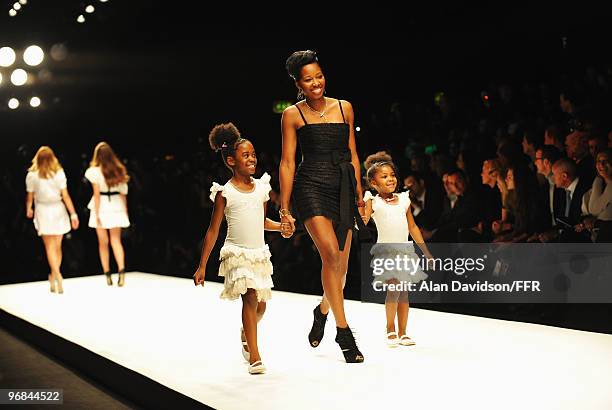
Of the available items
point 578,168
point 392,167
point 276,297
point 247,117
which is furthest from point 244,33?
point 392,167

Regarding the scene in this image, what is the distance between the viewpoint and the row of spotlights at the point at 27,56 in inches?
343

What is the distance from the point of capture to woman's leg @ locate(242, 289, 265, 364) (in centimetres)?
361


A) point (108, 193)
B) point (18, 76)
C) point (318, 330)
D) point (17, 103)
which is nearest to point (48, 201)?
point (108, 193)

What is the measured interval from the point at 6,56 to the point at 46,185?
2.52 metres

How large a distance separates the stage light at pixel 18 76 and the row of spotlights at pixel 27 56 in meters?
0.28

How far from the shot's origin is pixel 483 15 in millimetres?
6668

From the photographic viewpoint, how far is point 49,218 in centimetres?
689

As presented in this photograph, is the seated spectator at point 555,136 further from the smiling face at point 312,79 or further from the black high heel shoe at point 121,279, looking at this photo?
the black high heel shoe at point 121,279

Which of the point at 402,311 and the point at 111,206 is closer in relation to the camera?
the point at 402,311

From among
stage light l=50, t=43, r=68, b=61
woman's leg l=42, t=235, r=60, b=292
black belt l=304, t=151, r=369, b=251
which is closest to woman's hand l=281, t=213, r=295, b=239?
black belt l=304, t=151, r=369, b=251

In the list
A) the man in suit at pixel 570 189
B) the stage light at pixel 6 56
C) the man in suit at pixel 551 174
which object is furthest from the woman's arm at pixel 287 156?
the stage light at pixel 6 56

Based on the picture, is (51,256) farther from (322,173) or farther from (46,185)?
(322,173)

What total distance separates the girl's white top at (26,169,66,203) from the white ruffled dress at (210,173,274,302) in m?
3.54

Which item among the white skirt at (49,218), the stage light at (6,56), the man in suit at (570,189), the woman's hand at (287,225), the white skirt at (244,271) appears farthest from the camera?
the stage light at (6,56)
